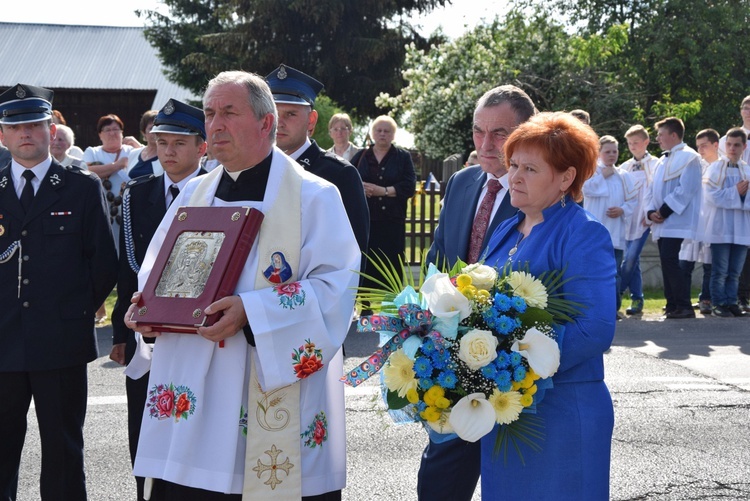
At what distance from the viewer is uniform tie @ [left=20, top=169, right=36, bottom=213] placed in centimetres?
469

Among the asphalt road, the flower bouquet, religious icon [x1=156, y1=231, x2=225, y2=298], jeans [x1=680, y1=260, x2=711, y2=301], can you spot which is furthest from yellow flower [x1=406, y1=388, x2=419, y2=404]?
jeans [x1=680, y1=260, x2=711, y2=301]

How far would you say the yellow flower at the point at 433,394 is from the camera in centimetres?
299

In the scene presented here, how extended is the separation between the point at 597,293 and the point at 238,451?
1.41 meters

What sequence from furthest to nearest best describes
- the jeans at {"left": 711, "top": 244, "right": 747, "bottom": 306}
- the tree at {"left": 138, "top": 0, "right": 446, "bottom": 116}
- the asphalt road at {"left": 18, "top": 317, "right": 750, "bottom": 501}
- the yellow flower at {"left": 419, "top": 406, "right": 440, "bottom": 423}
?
the tree at {"left": 138, "top": 0, "right": 446, "bottom": 116} < the jeans at {"left": 711, "top": 244, "right": 747, "bottom": 306} < the asphalt road at {"left": 18, "top": 317, "right": 750, "bottom": 501} < the yellow flower at {"left": 419, "top": 406, "right": 440, "bottom": 423}

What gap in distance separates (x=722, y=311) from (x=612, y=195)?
195cm

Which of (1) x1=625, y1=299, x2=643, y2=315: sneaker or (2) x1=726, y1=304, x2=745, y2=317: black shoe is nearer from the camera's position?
(2) x1=726, y1=304, x2=745, y2=317: black shoe

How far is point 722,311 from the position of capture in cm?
1130

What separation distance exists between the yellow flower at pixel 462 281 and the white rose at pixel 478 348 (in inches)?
6.5

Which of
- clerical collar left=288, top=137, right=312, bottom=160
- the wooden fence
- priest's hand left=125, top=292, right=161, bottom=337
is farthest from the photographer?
the wooden fence

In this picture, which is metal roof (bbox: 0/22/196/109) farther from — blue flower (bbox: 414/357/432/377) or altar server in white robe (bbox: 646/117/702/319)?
blue flower (bbox: 414/357/432/377)

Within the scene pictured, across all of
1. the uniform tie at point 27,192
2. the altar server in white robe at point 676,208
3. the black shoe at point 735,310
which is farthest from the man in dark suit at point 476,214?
the black shoe at point 735,310

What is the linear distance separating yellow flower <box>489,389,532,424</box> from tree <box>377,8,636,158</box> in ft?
55.3

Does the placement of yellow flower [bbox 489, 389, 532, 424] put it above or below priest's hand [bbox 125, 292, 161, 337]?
below

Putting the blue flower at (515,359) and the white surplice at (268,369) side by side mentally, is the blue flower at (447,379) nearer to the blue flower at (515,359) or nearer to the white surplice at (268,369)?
the blue flower at (515,359)
